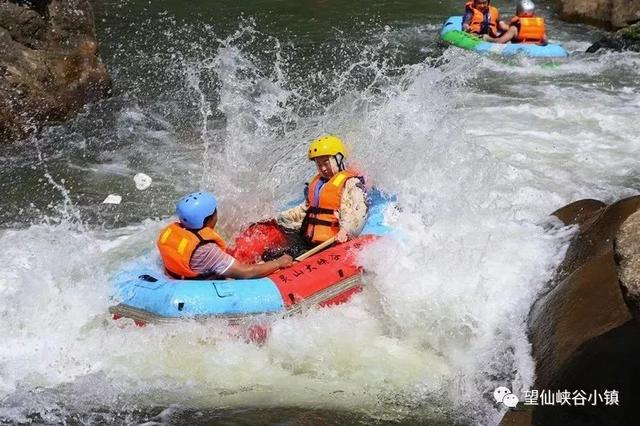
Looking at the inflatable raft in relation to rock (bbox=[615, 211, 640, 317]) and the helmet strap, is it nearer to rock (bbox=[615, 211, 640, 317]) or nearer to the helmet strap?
the helmet strap

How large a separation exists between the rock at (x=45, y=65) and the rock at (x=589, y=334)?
7.81 metres

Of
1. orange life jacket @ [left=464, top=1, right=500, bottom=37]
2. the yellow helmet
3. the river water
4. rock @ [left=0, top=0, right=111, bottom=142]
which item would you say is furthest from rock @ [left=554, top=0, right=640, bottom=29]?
the yellow helmet

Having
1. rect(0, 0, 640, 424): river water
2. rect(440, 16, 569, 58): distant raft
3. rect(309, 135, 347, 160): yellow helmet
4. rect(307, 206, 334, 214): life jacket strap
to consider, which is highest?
rect(309, 135, 347, 160): yellow helmet

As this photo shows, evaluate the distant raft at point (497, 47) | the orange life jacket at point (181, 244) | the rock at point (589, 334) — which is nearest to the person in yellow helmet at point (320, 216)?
the orange life jacket at point (181, 244)

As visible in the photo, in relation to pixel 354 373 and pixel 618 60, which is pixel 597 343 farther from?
pixel 618 60

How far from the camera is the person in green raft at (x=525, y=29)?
44.8ft

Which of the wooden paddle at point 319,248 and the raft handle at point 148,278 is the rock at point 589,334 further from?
the raft handle at point 148,278

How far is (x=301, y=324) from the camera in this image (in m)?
5.97

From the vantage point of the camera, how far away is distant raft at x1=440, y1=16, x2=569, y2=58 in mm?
13242

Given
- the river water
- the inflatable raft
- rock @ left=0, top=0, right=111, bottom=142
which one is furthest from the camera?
rock @ left=0, top=0, right=111, bottom=142

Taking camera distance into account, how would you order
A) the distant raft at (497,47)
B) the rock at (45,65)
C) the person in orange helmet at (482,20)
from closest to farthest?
1. the rock at (45,65)
2. the distant raft at (497,47)
3. the person in orange helmet at (482,20)

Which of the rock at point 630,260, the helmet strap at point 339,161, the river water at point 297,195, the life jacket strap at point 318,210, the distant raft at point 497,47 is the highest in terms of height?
the rock at point 630,260

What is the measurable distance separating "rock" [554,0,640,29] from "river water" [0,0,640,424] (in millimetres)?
2153

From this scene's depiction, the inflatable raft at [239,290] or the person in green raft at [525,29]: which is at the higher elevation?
the person in green raft at [525,29]
